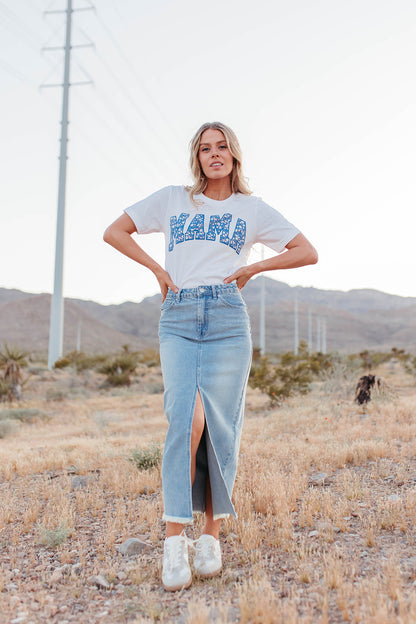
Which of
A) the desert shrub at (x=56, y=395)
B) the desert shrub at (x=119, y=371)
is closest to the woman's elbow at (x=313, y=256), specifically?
the desert shrub at (x=56, y=395)

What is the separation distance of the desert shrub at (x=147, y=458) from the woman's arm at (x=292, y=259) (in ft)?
10.4

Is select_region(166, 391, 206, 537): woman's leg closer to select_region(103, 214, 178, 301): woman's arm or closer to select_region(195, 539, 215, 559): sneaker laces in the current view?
select_region(195, 539, 215, 559): sneaker laces

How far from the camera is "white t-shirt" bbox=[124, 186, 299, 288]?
3203 mm

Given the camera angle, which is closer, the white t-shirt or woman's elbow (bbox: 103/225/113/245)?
the white t-shirt

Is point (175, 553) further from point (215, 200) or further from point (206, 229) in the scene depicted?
point (215, 200)

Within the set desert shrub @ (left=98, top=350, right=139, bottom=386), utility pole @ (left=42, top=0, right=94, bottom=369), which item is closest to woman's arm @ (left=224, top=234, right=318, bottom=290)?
desert shrub @ (left=98, top=350, right=139, bottom=386)

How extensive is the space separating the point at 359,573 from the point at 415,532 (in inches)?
29.8

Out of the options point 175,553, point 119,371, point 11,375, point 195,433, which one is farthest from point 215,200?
point 119,371

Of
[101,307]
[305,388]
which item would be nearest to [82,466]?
[305,388]

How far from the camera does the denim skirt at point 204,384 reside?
9.80 feet

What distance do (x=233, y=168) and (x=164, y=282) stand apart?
0.90 metres

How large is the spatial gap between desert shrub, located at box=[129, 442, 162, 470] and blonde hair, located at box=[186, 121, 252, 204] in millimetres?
3397

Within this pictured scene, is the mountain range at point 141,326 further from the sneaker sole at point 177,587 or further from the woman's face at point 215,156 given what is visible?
the sneaker sole at point 177,587

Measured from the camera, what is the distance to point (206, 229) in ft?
10.6
